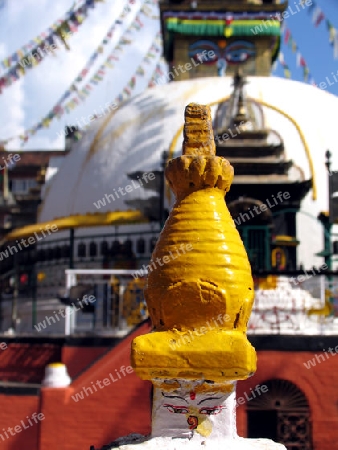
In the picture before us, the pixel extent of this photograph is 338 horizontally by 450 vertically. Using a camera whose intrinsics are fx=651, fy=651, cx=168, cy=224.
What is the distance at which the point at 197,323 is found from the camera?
3367mm

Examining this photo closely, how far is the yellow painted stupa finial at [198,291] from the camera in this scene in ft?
10.8

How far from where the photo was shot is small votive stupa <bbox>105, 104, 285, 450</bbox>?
10.8 feet

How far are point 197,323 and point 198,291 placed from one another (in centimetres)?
17

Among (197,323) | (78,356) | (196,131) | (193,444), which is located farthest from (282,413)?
(196,131)

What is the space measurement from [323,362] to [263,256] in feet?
13.5

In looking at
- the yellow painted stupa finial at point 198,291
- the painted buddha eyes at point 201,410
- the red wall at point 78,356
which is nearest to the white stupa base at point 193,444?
the painted buddha eyes at point 201,410

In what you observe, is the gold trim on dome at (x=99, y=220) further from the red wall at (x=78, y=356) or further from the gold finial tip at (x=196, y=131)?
the gold finial tip at (x=196, y=131)

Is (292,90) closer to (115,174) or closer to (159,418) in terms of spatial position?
(115,174)

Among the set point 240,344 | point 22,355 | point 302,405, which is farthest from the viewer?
point 22,355

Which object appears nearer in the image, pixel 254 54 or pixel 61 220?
pixel 61 220

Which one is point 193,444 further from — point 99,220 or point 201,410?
point 99,220

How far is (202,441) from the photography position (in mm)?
3422

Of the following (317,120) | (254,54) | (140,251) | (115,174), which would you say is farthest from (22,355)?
(254,54)

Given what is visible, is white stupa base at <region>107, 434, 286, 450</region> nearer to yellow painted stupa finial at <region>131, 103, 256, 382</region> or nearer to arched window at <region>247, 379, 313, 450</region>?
yellow painted stupa finial at <region>131, 103, 256, 382</region>
